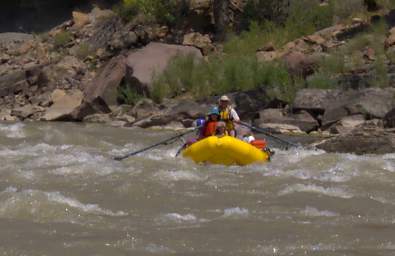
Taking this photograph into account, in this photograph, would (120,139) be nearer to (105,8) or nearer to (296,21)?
(296,21)

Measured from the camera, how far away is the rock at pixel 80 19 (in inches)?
1158

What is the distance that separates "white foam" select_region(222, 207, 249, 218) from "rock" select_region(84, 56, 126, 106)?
13.2 meters

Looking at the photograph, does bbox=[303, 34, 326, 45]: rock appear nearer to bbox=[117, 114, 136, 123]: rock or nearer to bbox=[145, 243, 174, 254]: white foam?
bbox=[117, 114, 136, 123]: rock

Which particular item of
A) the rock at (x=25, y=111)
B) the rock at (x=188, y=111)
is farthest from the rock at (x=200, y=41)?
the rock at (x=188, y=111)

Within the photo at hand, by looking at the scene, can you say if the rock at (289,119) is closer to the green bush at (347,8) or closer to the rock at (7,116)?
the rock at (7,116)

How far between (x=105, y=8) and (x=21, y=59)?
5196 millimetres

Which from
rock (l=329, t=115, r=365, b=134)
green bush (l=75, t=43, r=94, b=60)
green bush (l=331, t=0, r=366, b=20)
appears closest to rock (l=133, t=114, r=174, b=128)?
rock (l=329, t=115, r=365, b=134)

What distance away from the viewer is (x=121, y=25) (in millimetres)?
27719

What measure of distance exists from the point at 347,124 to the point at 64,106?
26.7ft

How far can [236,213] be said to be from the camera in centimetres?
679

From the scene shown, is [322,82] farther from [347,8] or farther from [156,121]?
[347,8]

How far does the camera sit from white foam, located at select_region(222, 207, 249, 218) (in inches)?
262

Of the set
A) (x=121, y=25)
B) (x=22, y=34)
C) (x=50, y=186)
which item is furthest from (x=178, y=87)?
(x=22, y=34)

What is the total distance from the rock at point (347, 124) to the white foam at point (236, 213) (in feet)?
26.6
